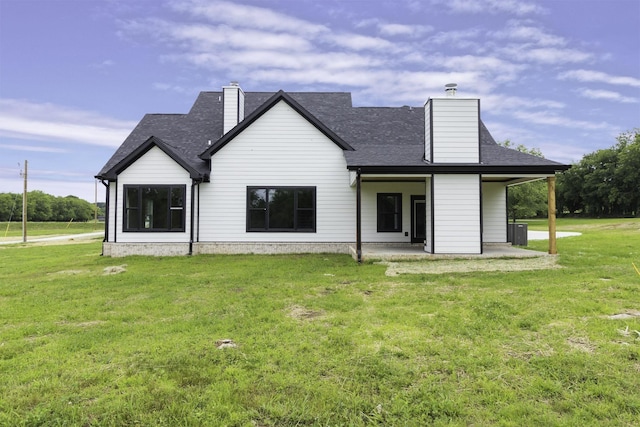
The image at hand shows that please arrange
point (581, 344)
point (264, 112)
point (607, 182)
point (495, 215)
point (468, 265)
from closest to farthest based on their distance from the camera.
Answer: point (581, 344) → point (468, 265) → point (264, 112) → point (495, 215) → point (607, 182)

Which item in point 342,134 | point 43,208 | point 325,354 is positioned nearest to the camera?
point 325,354

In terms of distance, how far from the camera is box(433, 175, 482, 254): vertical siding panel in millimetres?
11492

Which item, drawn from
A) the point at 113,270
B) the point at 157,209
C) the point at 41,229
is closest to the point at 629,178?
the point at 157,209

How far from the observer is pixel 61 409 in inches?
115

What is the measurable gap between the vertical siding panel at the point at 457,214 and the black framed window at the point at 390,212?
2.73 metres

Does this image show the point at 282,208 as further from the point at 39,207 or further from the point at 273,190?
the point at 39,207

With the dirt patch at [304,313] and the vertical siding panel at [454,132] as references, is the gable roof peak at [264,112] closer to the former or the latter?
the vertical siding panel at [454,132]

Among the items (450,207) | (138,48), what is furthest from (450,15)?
(138,48)

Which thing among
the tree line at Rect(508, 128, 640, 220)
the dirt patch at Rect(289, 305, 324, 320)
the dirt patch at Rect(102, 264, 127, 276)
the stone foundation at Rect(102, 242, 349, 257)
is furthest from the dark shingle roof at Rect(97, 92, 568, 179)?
the tree line at Rect(508, 128, 640, 220)

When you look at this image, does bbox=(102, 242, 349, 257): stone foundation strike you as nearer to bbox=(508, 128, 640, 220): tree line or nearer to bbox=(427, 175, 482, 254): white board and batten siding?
bbox=(427, 175, 482, 254): white board and batten siding

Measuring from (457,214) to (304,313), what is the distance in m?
7.61

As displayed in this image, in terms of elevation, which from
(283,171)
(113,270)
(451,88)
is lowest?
(113,270)

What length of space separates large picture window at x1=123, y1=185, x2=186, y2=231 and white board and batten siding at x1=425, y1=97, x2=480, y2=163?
9.14m

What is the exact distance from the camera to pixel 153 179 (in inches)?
518
